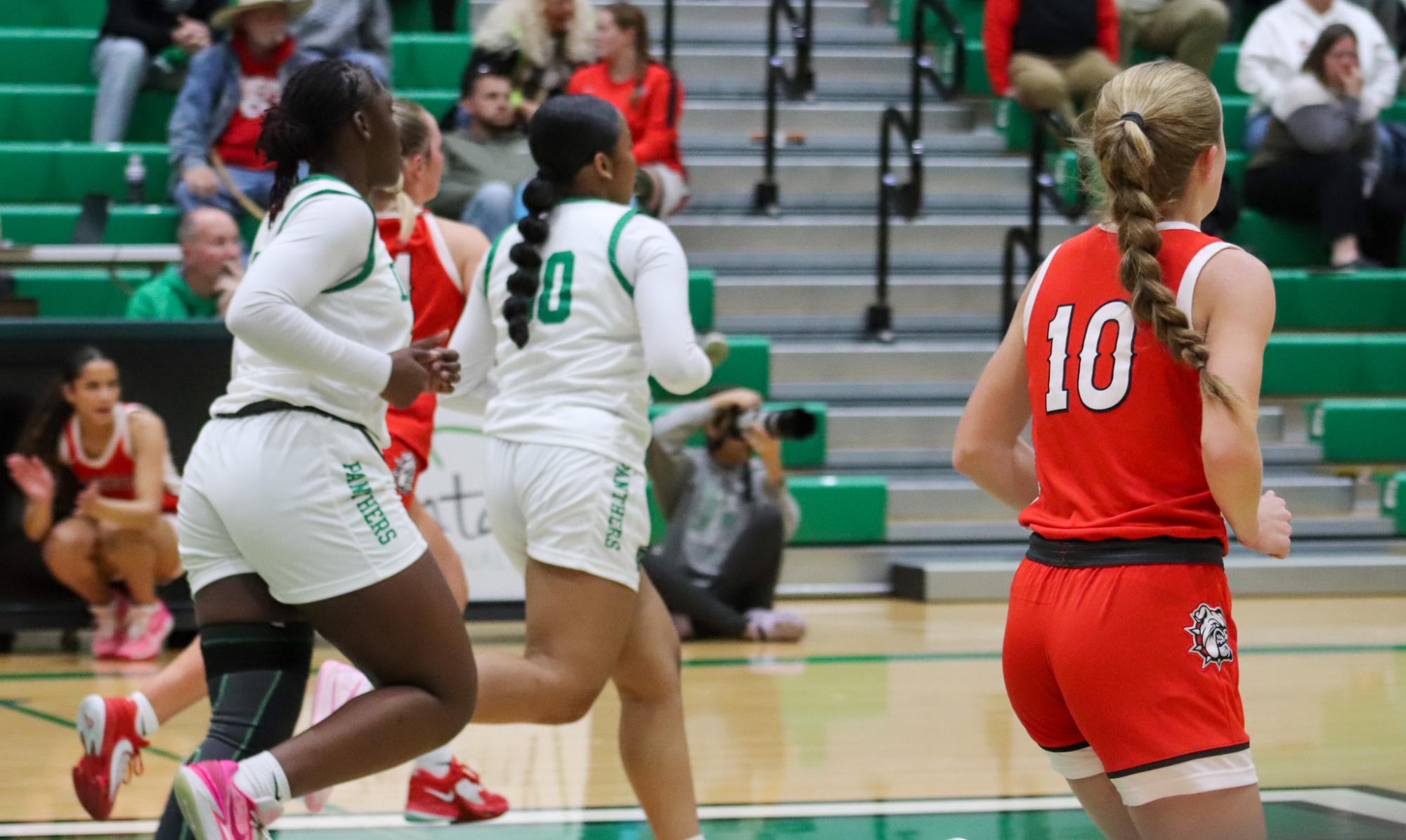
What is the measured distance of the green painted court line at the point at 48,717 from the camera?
4.66m

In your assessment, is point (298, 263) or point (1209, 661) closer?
point (1209, 661)

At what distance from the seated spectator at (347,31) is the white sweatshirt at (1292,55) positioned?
4556 millimetres

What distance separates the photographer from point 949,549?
25.4 ft

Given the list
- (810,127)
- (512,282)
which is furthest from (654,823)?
(810,127)

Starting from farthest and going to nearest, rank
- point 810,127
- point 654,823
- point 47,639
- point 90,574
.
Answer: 1. point 810,127
2. point 47,639
3. point 90,574
4. point 654,823

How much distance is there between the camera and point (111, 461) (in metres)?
6.11

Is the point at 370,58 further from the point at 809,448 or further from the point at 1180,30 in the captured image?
the point at 1180,30

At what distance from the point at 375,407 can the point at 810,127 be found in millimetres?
7523

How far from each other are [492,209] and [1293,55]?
4.66 metres

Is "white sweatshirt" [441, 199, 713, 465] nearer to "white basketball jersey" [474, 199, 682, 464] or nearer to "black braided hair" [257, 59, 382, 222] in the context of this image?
"white basketball jersey" [474, 199, 682, 464]

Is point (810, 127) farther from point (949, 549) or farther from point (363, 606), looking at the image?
point (363, 606)

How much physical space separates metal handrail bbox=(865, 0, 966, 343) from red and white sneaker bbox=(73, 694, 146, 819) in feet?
19.1

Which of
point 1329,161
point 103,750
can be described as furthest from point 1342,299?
point 103,750

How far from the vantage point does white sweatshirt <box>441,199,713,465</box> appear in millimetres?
3275
